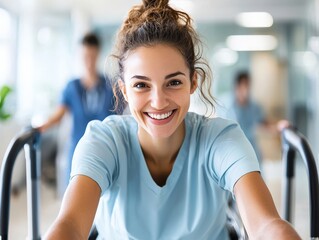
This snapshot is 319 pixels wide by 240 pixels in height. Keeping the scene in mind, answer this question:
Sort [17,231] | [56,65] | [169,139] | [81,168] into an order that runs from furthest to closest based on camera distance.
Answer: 1. [56,65]
2. [17,231]
3. [169,139]
4. [81,168]

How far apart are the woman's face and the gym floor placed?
7.27 ft

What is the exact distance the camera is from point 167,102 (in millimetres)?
1134

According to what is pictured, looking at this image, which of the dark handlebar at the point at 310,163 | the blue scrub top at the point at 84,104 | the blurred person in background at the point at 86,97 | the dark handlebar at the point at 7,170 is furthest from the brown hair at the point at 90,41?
the dark handlebar at the point at 310,163

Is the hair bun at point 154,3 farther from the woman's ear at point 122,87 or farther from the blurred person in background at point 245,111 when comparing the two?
the blurred person in background at point 245,111

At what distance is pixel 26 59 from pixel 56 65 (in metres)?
0.70

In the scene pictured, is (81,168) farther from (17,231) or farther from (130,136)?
(17,231)

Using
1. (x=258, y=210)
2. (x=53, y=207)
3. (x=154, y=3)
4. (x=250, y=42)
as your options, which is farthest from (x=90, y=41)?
(x=250, y=42)

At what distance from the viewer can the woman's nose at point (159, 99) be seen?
1.11 m

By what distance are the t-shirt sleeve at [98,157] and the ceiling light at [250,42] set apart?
6.86 m

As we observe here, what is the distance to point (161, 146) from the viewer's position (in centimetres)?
123

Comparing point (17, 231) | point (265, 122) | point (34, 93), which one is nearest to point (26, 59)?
point (34, 93)

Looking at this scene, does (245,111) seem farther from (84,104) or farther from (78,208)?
(78,208)

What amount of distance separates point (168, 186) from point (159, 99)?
10.3 inches

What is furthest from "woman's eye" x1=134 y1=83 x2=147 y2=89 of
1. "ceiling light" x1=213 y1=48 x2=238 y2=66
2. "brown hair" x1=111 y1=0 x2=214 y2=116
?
"ceiling light" x1=213 y1=48 x2=238 y2=66
